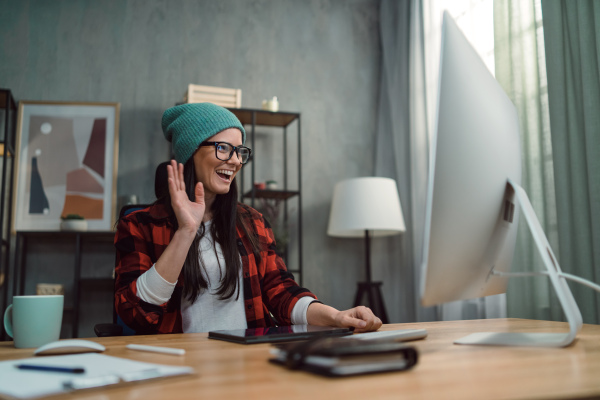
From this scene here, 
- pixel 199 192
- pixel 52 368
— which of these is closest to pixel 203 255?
pixel 199 192

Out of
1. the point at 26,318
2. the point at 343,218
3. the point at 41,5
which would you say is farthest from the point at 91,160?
the point at 26,318

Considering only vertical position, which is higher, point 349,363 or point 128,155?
point 128,155

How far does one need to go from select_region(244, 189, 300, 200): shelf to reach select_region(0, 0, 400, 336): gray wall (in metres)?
0.21

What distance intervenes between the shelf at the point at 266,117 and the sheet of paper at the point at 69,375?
8.82 ft

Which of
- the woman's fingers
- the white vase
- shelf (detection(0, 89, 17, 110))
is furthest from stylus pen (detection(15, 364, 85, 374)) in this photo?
shelf (detection(0, 89, 17, 110))

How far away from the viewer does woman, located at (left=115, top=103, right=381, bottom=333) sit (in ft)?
3.99

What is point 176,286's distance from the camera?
1.40m

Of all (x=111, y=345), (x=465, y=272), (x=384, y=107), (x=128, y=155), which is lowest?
(x=111, y=345)

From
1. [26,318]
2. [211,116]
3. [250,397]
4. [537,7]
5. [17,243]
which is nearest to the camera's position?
[250,397]

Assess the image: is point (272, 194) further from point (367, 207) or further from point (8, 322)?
point (8, 322)

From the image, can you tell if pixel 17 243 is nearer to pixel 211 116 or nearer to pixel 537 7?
pixel 211 116

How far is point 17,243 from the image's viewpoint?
2.84m

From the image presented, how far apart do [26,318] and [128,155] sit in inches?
101

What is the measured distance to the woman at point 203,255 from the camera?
122 cm
